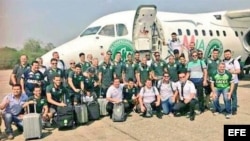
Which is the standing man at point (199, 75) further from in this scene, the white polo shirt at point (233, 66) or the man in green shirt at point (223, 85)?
the white polo shirt at point (233, 66)

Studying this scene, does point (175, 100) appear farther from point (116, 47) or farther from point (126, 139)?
point (116, 47)

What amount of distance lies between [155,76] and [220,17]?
25.8ft

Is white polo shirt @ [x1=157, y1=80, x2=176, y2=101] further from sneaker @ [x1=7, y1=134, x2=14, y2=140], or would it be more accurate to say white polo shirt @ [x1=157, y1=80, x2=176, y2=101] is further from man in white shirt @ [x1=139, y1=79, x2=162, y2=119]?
sneaker @ [x1=7, y1=134, x2=14, y2=140]

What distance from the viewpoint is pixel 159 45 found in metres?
11.9

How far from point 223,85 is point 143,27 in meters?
4.41

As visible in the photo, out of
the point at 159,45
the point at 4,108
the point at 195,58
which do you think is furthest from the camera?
the point at 159,45

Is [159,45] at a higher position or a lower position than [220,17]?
lower

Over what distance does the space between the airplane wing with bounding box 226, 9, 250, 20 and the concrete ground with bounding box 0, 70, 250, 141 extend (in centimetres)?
823

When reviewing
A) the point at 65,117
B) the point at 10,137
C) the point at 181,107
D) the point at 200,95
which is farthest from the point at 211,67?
the point at 10,137

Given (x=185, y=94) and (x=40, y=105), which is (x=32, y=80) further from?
(x=185, y=94)

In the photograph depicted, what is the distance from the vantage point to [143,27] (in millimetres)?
11602

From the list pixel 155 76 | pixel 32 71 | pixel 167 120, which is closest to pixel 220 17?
pixel 155 76

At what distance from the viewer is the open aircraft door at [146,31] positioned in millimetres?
11312

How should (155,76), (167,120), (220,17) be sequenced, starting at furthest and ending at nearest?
(220,17), (155,76), (167,120)
